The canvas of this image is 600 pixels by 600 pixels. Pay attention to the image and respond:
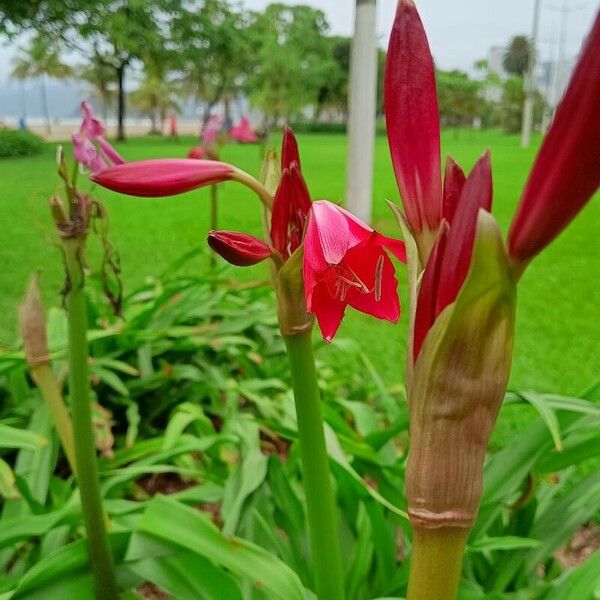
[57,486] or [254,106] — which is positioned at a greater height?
[254,106]

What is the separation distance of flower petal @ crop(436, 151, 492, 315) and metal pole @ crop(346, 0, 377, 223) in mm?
1590

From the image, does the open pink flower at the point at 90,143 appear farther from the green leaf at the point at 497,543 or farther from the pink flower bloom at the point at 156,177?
the green leaf at the point at 497,543

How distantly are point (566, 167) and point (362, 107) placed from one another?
67.7 inches

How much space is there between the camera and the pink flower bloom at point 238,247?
13.0 inches

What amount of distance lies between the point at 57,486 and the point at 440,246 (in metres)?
0.81

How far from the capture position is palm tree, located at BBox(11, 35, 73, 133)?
6.01 feet

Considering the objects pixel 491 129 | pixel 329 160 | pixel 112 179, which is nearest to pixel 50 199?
pixel 112 179

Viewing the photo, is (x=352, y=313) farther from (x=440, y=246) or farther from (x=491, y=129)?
(x=491, y=129)

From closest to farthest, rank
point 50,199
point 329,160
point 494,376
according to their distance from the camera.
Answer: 1. point 494,376
2. point 50,199
3. point 329,160

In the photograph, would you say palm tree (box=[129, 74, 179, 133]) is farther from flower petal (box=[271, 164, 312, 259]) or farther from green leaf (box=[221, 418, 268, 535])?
flower petal (box=[271, 164, 312, 259])

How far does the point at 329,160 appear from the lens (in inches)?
172

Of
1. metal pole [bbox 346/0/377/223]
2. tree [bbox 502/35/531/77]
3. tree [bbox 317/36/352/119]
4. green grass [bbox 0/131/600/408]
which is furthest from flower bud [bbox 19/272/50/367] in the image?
tree [bbox 502/35/531/77]

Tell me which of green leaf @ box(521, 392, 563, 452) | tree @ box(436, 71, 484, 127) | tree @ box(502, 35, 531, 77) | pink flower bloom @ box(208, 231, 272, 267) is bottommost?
green leaf @ box(521, 392, 563, 452)

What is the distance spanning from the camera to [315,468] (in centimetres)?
43
